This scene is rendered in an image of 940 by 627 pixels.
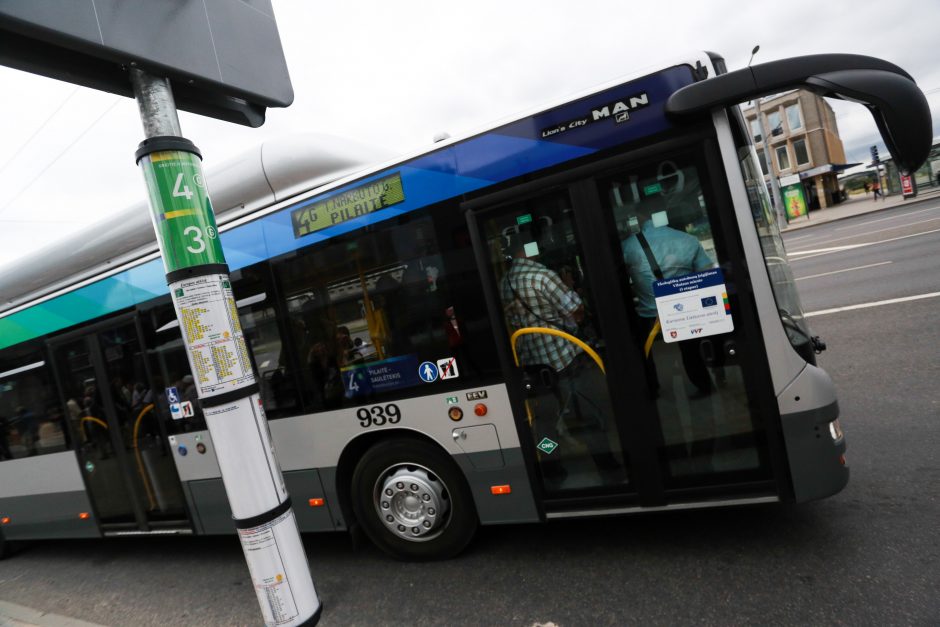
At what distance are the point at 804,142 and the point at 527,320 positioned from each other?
5659 cm

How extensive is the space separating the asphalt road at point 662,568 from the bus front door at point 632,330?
0.47 m

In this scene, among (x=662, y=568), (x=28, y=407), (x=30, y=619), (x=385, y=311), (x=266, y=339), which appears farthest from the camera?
(x=28, y=407)

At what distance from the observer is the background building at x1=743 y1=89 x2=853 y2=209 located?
159 feet

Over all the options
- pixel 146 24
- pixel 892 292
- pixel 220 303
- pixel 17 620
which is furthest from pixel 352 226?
pixel 892 292

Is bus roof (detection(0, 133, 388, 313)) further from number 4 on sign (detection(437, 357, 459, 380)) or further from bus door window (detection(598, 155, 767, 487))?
bus door window (detection(598, 155, 767, 487))

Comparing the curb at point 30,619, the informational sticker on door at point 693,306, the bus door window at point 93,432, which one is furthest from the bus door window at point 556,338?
the bus door window at point 93,432

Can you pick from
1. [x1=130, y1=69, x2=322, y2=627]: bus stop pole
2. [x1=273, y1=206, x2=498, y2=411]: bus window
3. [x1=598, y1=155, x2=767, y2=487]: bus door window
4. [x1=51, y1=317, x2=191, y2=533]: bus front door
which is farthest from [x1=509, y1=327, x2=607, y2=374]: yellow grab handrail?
[x1=51, y1=317, x2=191, y2=533]: bus front door

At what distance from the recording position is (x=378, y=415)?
14.1 ft

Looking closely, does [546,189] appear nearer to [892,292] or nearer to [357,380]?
[357,380]

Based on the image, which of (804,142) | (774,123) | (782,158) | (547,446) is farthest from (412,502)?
(774,123)

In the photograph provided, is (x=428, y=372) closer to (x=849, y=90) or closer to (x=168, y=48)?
(x=168, y=48)

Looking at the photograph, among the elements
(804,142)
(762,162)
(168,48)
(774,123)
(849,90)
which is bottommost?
(849,90)

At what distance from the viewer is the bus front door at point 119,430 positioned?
545 cm

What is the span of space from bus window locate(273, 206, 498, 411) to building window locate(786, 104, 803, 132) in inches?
2232
